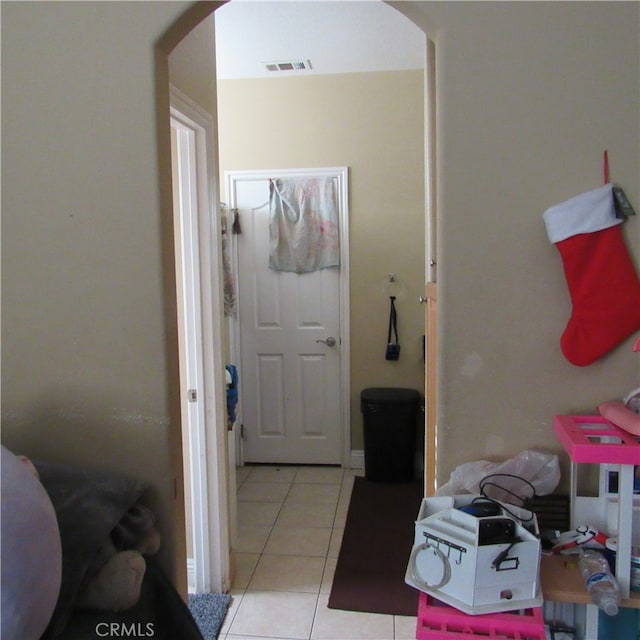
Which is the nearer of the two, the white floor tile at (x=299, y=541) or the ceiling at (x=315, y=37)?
the ceiling at (x=315, y=37)

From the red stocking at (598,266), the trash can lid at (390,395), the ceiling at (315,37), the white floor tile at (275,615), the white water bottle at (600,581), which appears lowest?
the white floor tile at (275,615)

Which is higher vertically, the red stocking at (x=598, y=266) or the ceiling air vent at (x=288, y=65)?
the ceiling air vent at (x=288, y=65)

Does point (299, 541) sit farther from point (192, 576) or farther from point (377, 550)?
point (192, 576)

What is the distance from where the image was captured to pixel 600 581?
1.15 metres

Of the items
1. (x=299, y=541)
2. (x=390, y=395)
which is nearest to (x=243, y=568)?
(x=299, y=541)

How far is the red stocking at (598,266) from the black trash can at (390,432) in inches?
95.7

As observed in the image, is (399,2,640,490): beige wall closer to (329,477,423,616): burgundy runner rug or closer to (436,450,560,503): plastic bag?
(436,450,560,503): plastic bag

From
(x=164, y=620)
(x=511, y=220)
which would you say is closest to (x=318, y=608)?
(x=164, y=620)

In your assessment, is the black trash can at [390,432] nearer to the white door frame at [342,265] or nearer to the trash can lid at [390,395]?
the trash can lid at [390,395]

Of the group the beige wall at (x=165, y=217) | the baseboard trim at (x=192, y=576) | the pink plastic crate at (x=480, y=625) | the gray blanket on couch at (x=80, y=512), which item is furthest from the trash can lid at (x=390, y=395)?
A: the pink plastic crate at (x=480, y=625)

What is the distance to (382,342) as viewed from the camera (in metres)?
3.89

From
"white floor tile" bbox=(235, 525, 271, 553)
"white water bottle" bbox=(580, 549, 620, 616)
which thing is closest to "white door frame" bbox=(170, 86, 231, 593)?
"white floor tile" bbox=(235, 525, 271, 553)

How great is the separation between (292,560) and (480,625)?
183cm

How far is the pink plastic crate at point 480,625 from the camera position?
1113mm
